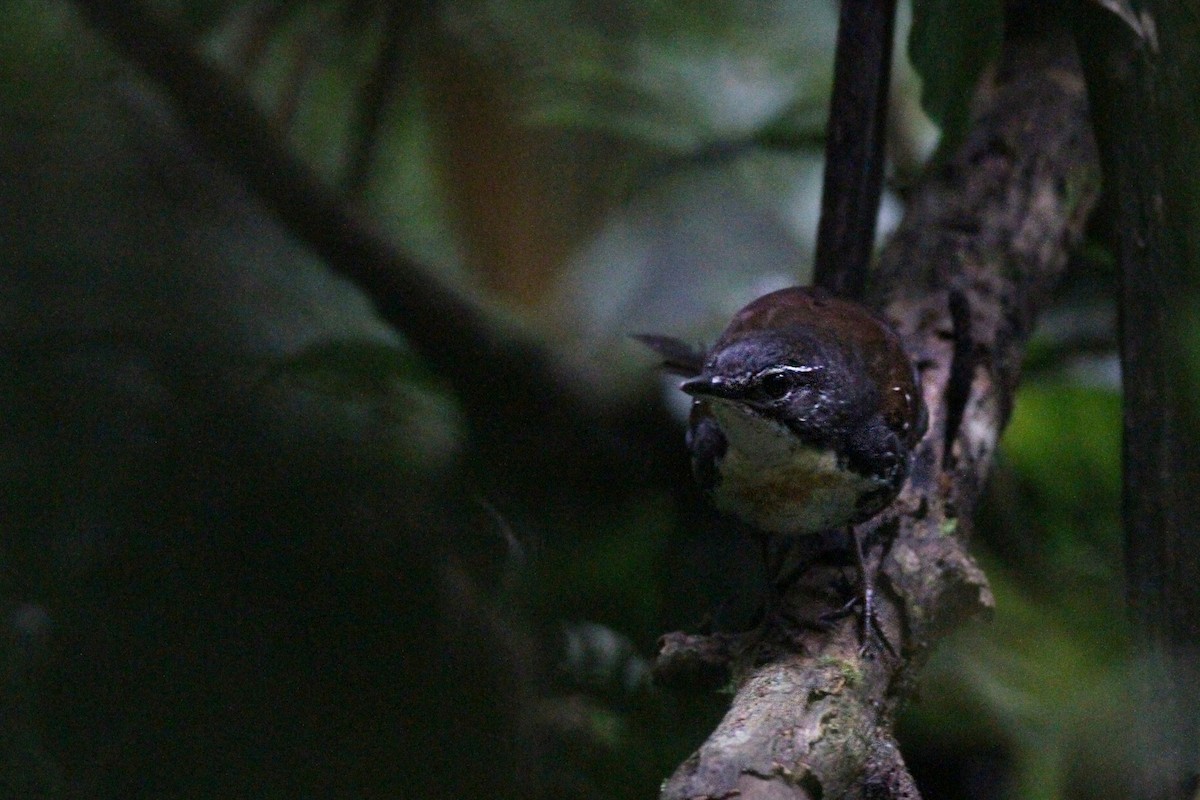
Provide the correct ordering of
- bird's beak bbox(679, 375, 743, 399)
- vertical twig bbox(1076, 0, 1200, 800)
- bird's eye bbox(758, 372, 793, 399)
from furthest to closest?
bird's eye bbox(758, 372, 793, 399), bird's beak bbox(679, 375, 743, 399), vertical twig bbox(1076, 0, 1200, 800)

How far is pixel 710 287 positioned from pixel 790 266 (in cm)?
40

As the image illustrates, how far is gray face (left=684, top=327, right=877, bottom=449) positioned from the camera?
7.60 feet

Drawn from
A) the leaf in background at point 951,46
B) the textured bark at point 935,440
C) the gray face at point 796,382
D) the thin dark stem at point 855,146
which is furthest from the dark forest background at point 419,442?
the gray face at point 796,382

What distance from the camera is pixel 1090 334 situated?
3920 mm

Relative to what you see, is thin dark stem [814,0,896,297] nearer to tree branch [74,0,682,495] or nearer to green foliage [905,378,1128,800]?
tree branch [74,0,682,495]

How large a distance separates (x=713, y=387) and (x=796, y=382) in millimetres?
201

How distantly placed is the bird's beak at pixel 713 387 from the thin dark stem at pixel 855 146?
702 millimetres

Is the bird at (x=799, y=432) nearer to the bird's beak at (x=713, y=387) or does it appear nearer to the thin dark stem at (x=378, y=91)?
the bird's beak at (x=713, y=387)

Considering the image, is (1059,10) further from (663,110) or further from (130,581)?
(130,581)

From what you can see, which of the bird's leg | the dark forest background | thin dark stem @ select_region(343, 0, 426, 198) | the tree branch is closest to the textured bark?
the bird's leg

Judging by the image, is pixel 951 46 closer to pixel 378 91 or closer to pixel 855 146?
pixel 855 146

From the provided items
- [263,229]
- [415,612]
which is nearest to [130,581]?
[415,612]

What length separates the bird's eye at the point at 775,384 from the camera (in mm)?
2336

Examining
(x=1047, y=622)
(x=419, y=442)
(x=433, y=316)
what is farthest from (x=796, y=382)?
(x=433, y=316)
